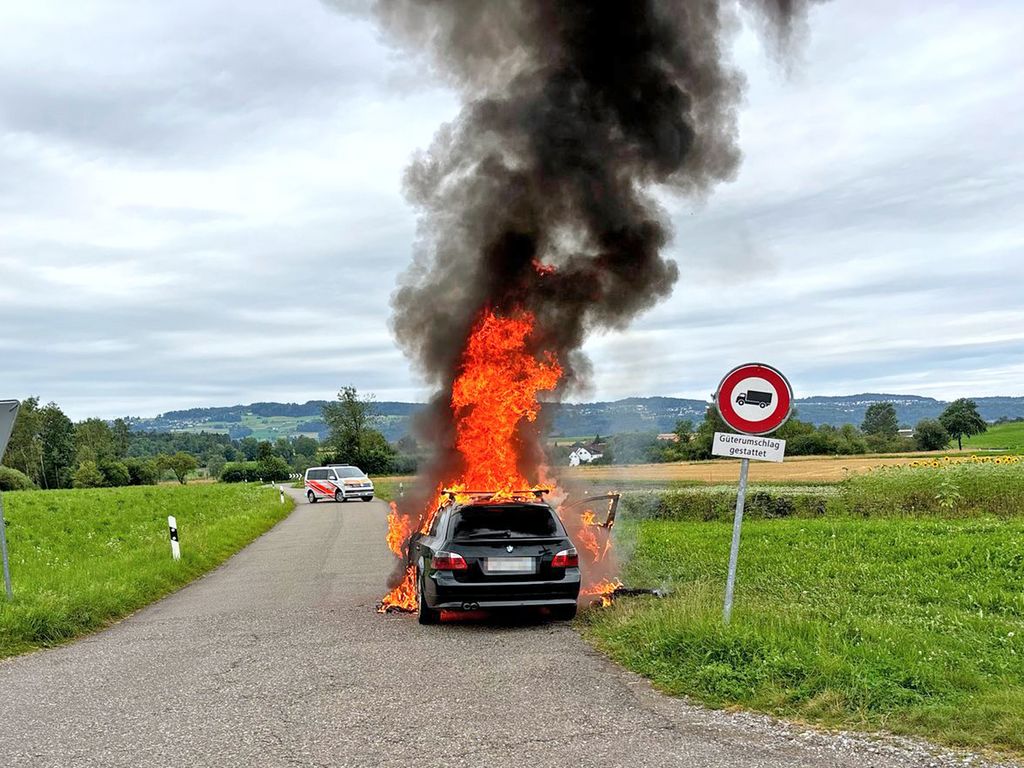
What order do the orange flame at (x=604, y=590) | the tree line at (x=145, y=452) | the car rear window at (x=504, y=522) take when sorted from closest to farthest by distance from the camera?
the car rear window at (x=504, y=522), the orange flame at (x=604, y=590), the tree line at (x=145, y=452)

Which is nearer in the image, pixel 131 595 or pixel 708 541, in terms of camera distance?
pixel 131 595

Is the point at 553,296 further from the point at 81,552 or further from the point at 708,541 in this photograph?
the point at 81,552

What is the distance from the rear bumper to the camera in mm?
9008

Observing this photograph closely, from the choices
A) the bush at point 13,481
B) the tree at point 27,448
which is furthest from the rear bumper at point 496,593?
the tree at point 27,448

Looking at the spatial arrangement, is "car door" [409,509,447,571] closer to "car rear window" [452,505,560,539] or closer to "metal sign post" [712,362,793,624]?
"car rear window" [452,505,560,539]

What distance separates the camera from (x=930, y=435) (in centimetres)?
7312

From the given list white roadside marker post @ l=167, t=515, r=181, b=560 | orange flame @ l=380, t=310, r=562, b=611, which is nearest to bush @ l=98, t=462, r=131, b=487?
white roadside marker post @ l=167, t=515, r=181, b=560

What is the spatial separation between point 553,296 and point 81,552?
12.1 metres

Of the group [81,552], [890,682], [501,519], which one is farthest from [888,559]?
[81,552]

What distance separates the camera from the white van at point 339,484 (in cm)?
4072

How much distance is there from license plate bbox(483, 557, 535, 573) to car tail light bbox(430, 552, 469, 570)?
0.78ft

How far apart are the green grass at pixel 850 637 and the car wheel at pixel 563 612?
0.24 m

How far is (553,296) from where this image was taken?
535 inches

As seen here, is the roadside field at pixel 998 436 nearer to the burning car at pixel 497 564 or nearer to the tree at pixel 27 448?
the burning car at pixel 497 564
